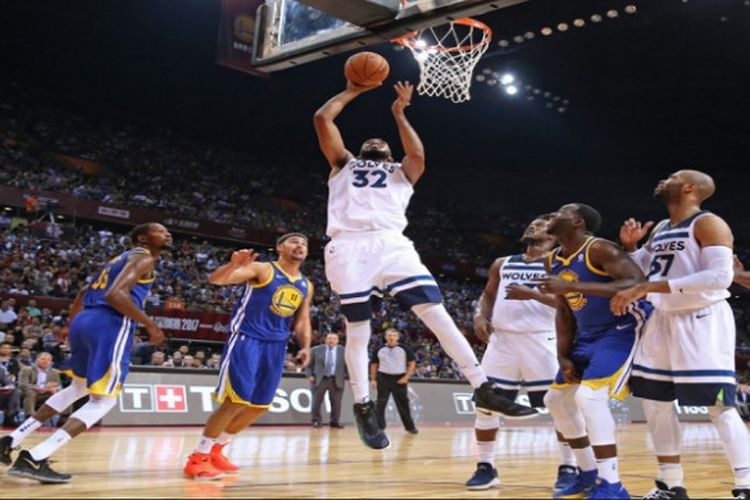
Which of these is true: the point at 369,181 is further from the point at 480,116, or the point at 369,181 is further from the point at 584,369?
the point at 480,116

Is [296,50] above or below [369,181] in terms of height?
above

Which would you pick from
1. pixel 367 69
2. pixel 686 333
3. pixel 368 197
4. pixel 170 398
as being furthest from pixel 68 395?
pixel 170 398

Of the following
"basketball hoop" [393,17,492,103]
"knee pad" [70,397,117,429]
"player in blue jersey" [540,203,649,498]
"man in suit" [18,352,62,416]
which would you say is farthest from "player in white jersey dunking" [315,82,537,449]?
"man in suit" [18,352,62,416]

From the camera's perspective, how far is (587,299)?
17.1ft

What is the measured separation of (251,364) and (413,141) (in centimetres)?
221

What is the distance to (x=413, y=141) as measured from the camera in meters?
5.48

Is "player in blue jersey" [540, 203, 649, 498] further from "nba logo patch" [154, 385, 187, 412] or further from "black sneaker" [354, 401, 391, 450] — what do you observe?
"nba logo patch" [154, 385, 187, 412]

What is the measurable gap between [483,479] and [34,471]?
3068mm

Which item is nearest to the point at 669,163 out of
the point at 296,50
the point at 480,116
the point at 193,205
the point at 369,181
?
the point at 480,116

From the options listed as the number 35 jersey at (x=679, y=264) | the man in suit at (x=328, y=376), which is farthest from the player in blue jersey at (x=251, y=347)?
the man in suit at (x=328, y=376)

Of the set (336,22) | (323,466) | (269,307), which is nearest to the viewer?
(269,307)

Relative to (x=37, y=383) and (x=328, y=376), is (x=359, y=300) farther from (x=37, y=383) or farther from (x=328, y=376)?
(x=328, y=376)

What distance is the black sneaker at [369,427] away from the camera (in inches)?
203

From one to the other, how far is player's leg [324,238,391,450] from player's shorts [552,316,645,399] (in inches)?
52.2
